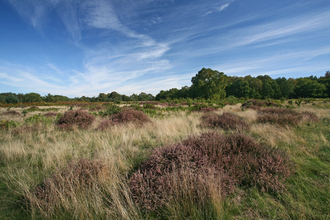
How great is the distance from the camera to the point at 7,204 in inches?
90.3

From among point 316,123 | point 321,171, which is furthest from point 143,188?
point 316,123

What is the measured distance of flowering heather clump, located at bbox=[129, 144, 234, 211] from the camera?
6.37 feet

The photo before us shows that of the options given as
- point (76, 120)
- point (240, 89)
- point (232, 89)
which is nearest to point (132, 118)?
point (76, 120)

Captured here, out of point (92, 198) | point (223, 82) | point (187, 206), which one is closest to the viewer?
point (187, 206)

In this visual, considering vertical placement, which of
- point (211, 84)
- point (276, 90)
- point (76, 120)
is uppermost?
point (211, 84)

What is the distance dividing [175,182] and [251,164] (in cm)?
170

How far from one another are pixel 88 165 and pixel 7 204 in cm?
134

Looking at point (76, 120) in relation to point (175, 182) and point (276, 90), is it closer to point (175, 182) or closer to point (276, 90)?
point (175, 182)

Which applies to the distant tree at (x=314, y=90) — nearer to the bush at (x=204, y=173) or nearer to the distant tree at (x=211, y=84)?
the distant tree at (x=211, y=84)

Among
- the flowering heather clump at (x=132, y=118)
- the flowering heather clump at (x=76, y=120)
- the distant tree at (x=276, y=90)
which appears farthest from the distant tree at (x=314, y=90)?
the flowering heather clump at (x=76, y=120)

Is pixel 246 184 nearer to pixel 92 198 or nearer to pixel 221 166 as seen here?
pixel 221 166

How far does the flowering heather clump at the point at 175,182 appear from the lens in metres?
1.94

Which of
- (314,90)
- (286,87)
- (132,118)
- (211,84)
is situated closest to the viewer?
(132,118)

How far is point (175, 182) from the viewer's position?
2.00 m
